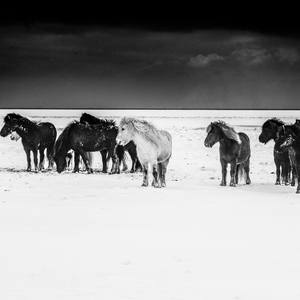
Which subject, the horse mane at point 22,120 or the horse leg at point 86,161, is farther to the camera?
the horse mane at point 22,120

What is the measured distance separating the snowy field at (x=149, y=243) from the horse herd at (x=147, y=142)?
2.61ft

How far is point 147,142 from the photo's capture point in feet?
47.7

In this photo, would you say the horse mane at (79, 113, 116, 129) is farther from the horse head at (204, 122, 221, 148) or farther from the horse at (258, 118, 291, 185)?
the horse at (258, 118, 291, 185)


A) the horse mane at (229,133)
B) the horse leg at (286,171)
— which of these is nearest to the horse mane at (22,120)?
the horse mane at (229,133)

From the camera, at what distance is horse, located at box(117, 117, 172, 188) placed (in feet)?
47.8

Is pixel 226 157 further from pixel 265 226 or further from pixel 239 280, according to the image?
pixel 239 280

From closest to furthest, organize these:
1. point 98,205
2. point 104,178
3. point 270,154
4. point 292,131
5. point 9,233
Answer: point 9,233 < point 98,205 < point 292,131 < point 104,178 < point 270,154

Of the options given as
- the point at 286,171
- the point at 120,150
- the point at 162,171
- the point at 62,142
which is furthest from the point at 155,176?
the point at 62,142

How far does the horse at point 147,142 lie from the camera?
1456 centimetres

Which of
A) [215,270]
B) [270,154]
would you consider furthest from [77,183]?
[270,154]

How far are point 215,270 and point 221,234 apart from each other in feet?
6.89

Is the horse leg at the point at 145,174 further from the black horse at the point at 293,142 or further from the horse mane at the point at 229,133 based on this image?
the black horse at the point at 293,142

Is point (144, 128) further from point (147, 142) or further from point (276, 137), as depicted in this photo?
point (276, 137)

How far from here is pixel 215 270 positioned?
21.8 ft
